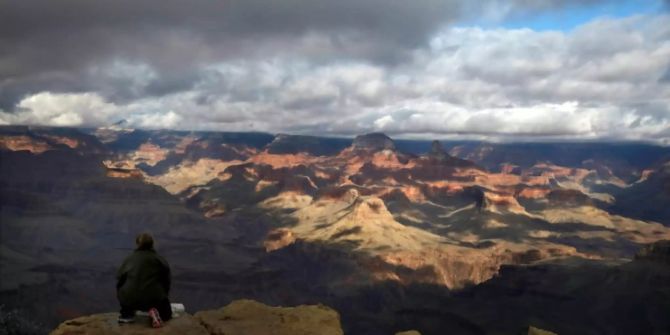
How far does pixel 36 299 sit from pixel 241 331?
16579cm

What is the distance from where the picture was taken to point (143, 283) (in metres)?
19.2

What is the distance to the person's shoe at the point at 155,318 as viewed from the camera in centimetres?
1906

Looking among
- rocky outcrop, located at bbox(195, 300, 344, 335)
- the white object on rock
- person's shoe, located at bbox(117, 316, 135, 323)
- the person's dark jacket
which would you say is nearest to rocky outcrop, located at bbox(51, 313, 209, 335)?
person's shoe, located at bbox(117, 316, 135, 323)

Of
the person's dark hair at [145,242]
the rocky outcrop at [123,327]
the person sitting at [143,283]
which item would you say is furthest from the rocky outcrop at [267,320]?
the person's dark hair at [145,242]

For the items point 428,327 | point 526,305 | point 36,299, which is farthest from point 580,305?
point 36,299

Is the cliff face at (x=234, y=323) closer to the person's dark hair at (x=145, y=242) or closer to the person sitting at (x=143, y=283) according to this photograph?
the person sitting at (x=143, y=283)

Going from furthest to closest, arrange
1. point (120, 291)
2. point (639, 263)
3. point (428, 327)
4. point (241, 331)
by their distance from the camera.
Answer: point (639, 263), point (428, 327), point (241, 331), point (120, 291)

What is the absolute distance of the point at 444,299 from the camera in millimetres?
176125

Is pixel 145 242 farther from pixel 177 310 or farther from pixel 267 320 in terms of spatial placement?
pixel 267 320

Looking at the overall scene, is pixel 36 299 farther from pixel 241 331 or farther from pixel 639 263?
pixel 639 263

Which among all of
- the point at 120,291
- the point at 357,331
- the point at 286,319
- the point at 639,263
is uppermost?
the point at 120,291

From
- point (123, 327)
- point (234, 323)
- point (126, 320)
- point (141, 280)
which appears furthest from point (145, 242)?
point (234, 323)

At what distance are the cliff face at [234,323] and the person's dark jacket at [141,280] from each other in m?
0.82

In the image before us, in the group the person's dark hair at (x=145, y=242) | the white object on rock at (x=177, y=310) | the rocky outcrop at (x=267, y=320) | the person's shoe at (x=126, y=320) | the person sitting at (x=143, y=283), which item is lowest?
the rocky outcrop at (x=267, y=320)
